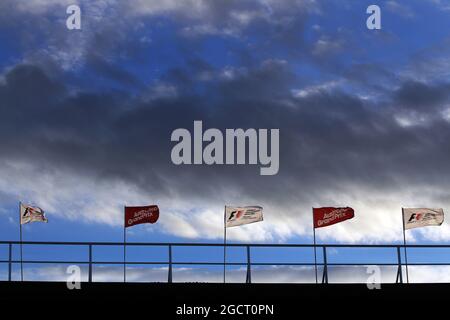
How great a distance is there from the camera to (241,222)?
38.5 metres

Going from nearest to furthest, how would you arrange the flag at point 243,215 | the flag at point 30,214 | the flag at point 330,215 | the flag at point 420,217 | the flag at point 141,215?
1. the flag at point 141,215
2. the flag at point 243,215
3. the flag at point 330,215
4. the flag at point 420,217
5. the flag at point 30,214

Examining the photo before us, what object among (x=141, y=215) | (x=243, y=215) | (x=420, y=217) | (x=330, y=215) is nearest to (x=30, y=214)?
(x=141, y=215)

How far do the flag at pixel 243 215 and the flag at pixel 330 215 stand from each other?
8.42 ft

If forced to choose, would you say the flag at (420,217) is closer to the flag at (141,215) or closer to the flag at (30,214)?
the flag at (141,215)

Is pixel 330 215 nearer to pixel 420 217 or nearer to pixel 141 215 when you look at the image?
pixel 420 217

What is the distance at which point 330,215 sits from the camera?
3912 cm

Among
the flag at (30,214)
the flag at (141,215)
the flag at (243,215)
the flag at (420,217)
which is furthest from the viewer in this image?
the flag at (30,214)

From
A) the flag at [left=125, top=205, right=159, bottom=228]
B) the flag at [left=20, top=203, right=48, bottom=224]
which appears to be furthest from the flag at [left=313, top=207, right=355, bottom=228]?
the flag at [left=20, top=203, right=48, bottom=224]

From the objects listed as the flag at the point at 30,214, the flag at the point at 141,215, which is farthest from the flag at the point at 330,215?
the flag at the point at 30,214

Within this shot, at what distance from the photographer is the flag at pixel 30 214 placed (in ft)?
129
